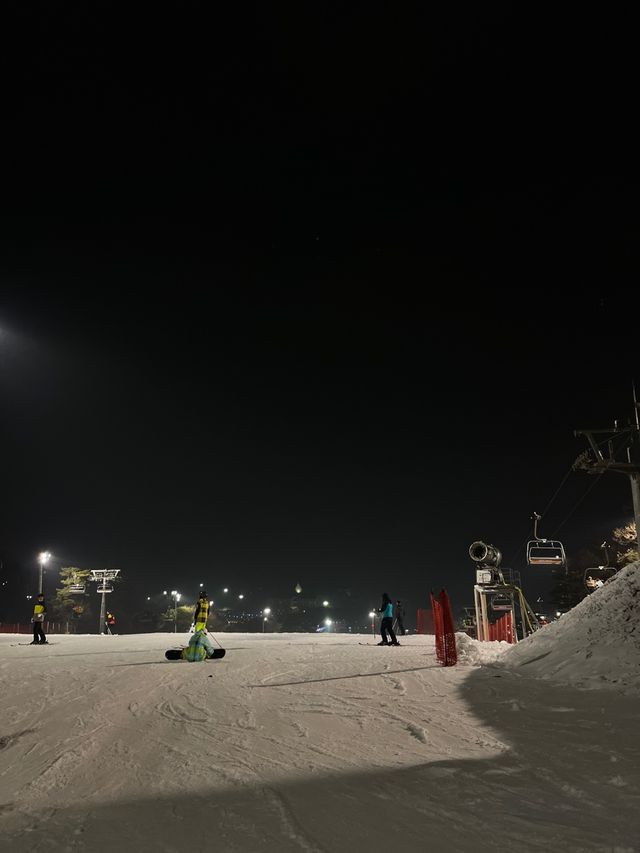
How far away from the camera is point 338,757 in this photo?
15.9 ft

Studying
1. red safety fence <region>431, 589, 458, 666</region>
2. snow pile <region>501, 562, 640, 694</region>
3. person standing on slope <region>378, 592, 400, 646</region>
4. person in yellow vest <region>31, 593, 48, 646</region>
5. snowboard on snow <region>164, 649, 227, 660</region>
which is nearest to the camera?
snow pile <region>501, 562, 640, 694</region>

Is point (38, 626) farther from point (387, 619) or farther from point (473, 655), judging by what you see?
point (473, 655)

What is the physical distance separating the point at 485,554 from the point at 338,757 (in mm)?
19026

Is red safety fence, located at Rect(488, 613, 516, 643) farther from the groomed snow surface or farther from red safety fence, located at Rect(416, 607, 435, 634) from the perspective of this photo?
the groomed snow surface

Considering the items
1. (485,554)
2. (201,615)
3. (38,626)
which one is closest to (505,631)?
(485,554)

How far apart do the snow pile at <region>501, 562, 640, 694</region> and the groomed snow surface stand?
0.13 feet

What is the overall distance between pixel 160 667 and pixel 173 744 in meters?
5.77

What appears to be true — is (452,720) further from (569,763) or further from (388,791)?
(388,791)

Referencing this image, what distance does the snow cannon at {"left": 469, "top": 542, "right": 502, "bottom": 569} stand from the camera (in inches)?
892

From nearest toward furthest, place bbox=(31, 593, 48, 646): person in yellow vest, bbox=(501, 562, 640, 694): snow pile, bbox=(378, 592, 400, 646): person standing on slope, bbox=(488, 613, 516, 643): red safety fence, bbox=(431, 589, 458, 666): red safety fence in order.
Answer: bbox=(501, 562, 640, 694): snow pile → bbox=(431, 589, 458, 666): red safety fence → bbox=(378, 592, 400, 646): person standing on slope → bbox=(31, 593, 48, 646): person in yellow vest → bbox=(488, 613, 516, 643): red safety fence

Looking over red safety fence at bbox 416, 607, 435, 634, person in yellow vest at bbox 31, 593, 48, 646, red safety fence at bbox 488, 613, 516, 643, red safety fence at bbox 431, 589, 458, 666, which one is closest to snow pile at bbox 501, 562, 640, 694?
red safety fence at bbox 431, 589, 458, 666

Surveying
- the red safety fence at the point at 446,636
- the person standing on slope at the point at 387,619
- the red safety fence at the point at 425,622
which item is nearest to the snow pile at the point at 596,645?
the red safety fence at the point at 446,636

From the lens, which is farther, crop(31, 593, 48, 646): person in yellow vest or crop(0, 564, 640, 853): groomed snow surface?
crop(31, 593, 48, 646): person in yellow vest

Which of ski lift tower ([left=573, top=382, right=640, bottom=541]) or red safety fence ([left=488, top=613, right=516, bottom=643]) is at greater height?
ski lift tower ([left=573, top=382, right=640, bottom=541])
